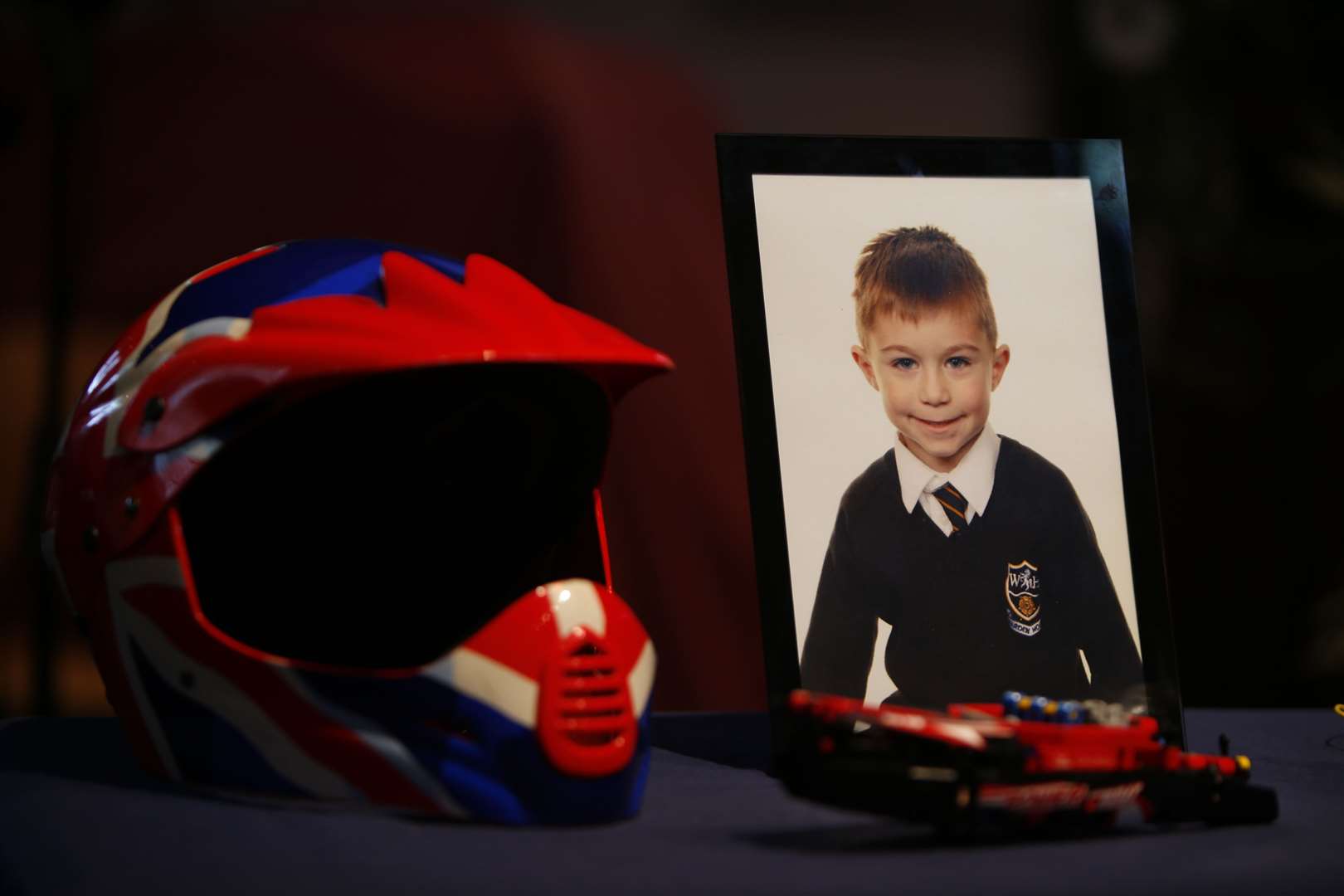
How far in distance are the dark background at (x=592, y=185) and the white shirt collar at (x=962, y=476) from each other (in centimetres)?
43

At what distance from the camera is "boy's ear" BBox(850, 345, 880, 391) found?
3.34 ft

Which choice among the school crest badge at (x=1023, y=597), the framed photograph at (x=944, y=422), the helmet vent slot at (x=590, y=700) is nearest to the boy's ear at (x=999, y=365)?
the framed photograph at (x=944, y=422)

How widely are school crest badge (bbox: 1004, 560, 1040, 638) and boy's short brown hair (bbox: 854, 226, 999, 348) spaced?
0.18 metres

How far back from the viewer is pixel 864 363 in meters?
1.02

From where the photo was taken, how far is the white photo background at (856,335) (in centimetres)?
99

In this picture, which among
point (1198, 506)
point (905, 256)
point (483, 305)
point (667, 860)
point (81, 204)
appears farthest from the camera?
point (1198, 506)

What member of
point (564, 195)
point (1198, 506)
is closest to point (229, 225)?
point (564, 195)

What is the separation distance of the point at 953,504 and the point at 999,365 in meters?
0.12

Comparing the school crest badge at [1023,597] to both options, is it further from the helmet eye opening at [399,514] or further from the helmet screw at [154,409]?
the helmet screw at [154,409]

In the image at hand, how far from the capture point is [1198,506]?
167cm

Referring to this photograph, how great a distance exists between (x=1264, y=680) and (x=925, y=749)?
120cm

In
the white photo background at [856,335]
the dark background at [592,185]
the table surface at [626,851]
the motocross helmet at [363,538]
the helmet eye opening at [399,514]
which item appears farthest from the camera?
the dark background at [592,185]

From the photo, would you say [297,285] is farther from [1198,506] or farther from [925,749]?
Result: [1198,506]

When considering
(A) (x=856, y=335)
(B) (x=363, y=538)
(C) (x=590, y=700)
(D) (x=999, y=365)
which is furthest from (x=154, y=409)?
(D) (x=999, y=365)
